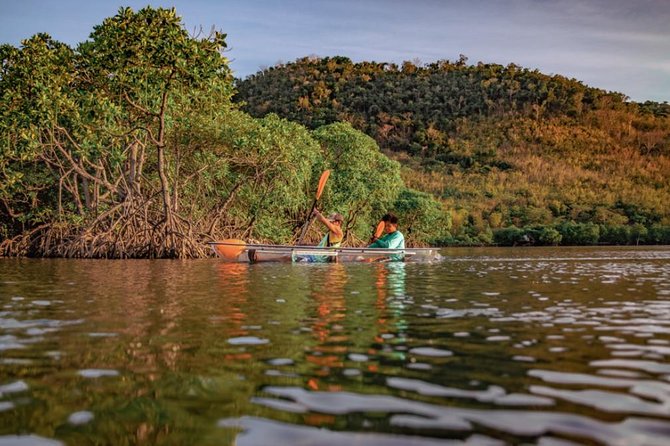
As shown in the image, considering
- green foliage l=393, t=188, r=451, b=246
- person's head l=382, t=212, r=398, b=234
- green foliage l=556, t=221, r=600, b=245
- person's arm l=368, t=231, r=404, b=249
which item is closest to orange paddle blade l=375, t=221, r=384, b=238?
person's head l=382, t=212, r=398, b=234

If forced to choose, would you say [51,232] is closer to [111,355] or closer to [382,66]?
[111,355]

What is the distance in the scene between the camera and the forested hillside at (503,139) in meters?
57.2

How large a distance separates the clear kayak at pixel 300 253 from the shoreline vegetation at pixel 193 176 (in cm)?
348

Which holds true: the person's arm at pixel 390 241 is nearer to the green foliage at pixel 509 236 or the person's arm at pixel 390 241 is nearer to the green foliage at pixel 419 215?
the green foliage at pixel 419 215

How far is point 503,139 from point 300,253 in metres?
62.5

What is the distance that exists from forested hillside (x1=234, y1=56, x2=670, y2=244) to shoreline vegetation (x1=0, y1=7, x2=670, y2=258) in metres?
0.29

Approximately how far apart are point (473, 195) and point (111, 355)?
59545mm

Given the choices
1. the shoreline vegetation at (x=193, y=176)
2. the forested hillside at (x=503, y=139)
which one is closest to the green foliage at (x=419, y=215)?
the shoreline vegetation at (x=193, y=176)

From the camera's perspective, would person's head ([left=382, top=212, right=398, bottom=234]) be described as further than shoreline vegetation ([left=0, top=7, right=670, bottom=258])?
A: No

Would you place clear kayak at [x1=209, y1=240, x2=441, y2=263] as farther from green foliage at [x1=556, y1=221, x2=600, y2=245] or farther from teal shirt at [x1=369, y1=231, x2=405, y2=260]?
green foliage at [x1=556, y1=221, x2=600, y2=245]

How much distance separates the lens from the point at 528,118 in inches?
3450

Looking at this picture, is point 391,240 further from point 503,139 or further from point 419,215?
point 503,139

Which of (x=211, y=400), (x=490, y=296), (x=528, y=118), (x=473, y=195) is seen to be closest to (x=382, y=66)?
(x=528, y=118)

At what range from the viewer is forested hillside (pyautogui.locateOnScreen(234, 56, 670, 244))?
2250 inches
